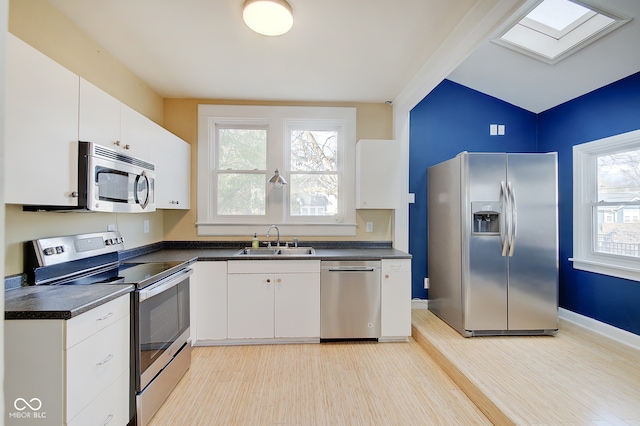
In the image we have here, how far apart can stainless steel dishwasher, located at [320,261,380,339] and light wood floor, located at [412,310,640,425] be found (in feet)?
1.88

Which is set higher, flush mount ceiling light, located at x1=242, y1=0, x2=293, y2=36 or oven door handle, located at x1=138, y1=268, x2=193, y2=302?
flush mount ceiling light, located at x1=242, y1=0, x2=293, y2=36

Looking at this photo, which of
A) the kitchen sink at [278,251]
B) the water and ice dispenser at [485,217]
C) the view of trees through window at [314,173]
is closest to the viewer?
the water and ice dispenser at [485,217]

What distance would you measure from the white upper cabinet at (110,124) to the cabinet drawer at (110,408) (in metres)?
1.37

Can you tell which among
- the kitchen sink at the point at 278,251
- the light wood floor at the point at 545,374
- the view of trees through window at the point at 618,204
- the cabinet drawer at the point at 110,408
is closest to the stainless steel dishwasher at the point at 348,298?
the kitchen sink at the point at 278,251

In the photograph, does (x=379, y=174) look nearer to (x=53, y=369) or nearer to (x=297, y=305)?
(x=297, y=305)

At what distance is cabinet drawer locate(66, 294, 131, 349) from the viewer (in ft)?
3.96

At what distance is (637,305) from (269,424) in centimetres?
314

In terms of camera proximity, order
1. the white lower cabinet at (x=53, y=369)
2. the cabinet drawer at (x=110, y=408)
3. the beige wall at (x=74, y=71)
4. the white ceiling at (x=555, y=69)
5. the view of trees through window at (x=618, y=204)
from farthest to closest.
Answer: the view of trees through window at (x=618, y=204)
the white ceiling at (x=555, y=69)
the beige wall at (x=74, y=71)
the cabinet drawer at (x=110, y=408)
the white lower cabinet at (x=53, y=369)

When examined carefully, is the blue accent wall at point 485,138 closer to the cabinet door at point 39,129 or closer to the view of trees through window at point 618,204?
the view of trees through window at point 618,204

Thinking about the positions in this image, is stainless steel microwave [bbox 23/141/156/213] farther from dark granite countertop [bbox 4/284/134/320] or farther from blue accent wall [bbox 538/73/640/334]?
blue accent wall [bbox 538/73/640/334]

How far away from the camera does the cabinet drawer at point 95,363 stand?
3.97 ft

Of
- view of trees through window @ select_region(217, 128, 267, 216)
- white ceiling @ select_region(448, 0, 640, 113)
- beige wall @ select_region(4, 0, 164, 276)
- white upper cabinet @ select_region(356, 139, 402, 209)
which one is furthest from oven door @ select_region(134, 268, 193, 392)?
white ceiling @ select_region(448, 0, 640, 113)

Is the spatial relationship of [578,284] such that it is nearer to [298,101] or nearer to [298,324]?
[298,324]

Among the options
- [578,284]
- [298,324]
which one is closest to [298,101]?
[298,324]
